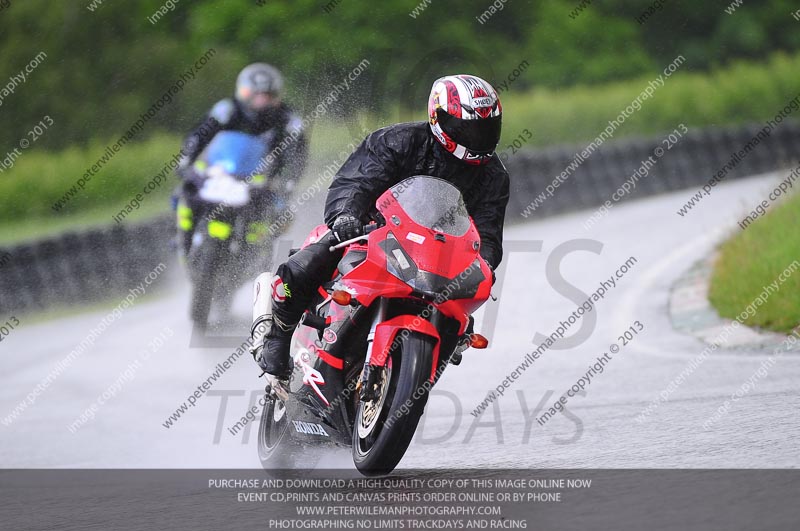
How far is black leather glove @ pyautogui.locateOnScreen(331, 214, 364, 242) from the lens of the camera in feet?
19.1

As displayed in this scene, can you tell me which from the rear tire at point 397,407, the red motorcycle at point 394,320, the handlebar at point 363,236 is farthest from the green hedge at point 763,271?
the rear tire at point 397,407

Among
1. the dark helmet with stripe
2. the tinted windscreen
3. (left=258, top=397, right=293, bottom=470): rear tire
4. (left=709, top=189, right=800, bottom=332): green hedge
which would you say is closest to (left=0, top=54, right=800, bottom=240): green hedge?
the dark helmet with stripe

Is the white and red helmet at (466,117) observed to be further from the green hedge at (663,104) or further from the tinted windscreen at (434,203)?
the green hedge at (663,104)

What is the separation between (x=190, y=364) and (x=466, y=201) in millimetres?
5129

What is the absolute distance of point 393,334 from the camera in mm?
5531

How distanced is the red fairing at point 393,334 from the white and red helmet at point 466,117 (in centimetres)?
99

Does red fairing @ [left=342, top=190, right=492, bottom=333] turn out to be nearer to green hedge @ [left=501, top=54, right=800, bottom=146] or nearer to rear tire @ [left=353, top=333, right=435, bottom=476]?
rear tire @ [left=353, top=333, right=435, bottom=476]

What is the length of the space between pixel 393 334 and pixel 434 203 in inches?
26.5

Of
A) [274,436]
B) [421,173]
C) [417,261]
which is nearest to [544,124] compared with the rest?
[274,436]

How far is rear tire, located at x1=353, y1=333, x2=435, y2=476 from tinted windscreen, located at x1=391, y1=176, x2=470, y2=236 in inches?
22.2

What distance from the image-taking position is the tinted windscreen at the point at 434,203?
225 inches

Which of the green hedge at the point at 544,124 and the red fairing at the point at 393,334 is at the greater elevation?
the red fairing at the point at 393,334

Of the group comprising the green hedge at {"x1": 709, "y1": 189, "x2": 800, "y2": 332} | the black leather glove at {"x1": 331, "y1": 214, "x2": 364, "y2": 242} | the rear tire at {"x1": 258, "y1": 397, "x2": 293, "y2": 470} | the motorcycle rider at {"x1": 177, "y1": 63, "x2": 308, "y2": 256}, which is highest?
the black leather glove at {"x1": 331, "y1": 214, "x2": 364, "y2": 242}

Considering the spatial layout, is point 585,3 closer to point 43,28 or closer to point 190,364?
point 43,28
